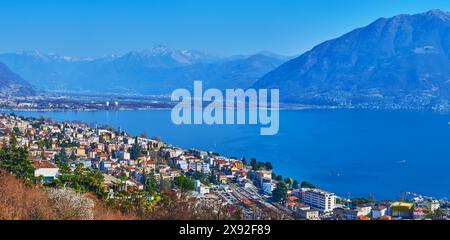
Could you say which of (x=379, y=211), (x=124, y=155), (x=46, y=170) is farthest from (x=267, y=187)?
(x=124, y=155)

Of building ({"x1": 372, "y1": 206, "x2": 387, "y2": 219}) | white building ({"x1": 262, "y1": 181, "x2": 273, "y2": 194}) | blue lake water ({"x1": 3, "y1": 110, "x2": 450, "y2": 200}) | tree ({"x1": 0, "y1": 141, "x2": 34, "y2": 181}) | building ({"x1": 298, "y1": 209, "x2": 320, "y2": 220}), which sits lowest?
blue lake water ({"x1": 3, "y1": 110, "x2": 450, "y2": 200})

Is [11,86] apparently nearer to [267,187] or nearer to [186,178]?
[267,187]

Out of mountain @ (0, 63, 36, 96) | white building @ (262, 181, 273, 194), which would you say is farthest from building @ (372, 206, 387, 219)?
mountain @ (0, 63, 36, 96)

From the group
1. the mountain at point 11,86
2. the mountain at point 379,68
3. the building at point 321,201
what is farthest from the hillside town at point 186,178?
the mountain at point 379,68

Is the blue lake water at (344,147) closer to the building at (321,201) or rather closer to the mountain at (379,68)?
the building at (321,201)

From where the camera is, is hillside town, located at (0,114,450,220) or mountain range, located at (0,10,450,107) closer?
hillside town, located at (0,114,450,220)

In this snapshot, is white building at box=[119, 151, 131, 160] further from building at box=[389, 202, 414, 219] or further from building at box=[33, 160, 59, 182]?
building at box=[389, 202, 414, 219]

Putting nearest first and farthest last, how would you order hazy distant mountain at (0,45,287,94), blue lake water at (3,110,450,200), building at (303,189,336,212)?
building at (303,189,336,212) → blue lake water at (3,110,450,200) → hazy distant mountain at (0,45,287,94)

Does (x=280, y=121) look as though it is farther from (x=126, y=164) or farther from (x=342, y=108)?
(x=126, y=164)
